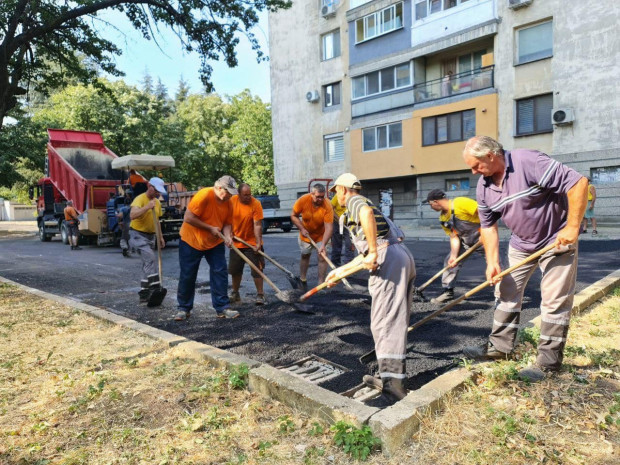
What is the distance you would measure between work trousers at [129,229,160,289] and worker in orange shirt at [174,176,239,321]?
1.14 m

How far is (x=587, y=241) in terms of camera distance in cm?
1187

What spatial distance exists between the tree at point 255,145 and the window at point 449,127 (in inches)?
669

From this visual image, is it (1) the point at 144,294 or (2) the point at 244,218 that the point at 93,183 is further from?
(2) the point at 244,218

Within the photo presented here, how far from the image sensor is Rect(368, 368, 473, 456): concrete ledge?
8.27ft

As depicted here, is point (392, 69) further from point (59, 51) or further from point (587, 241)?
point (59, 51)

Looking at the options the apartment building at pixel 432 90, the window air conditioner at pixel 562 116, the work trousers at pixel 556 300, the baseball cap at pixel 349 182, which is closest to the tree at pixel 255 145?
the apartment building at pixel 432 90

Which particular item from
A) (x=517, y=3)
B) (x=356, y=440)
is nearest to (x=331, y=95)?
(x=517, y=3)

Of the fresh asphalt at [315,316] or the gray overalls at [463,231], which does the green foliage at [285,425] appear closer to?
the fresh asphalt at [315,316]

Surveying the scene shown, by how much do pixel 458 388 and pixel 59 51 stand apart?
29.3 ft

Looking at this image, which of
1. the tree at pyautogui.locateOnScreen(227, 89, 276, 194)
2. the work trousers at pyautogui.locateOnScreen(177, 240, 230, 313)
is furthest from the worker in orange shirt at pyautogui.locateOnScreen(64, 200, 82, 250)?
the tree at pyautogui.locateOnScreen(227, 89, 276, 194)

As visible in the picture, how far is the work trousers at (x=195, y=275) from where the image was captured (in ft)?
17.9

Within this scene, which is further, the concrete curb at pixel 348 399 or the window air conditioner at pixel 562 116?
the window air conditioner at pixel 562 116

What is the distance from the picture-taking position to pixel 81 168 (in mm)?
15367

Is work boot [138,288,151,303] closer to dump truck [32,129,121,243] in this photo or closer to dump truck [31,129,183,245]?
dump truck [31,129,183,245]
